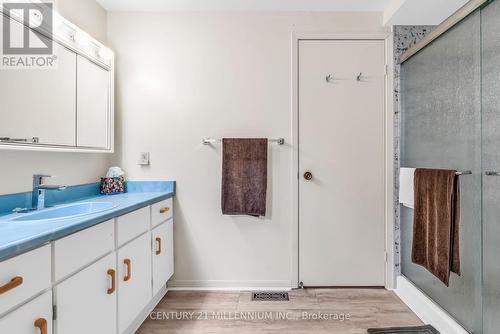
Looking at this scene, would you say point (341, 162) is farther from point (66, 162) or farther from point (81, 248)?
point (66, 162)

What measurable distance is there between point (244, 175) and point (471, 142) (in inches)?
55.7

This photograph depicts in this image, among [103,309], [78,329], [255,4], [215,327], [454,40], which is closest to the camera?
[78,329]

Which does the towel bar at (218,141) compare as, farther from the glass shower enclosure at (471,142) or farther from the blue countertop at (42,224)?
the glass shower enclosure at (471,142)

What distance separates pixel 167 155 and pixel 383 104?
179 centimetres

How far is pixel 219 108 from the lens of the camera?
2.18 meters

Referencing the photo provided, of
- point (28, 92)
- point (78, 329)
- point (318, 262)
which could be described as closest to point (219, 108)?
point (28, 92)

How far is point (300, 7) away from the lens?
2117 millimetres

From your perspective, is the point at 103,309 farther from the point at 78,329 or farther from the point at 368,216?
the point at 368,216

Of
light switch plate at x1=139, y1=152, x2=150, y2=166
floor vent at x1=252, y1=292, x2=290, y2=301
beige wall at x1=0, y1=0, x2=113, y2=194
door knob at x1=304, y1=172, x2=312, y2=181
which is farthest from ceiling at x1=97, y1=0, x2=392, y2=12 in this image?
floor vent at x1=252, y1=292, x2=290, y2=301

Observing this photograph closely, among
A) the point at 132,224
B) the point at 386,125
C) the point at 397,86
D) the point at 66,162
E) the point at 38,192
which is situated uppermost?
the point at 397,86

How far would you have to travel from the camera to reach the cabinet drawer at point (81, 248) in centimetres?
104

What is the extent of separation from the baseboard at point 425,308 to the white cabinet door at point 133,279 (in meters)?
1.82

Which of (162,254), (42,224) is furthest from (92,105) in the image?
(162,254)

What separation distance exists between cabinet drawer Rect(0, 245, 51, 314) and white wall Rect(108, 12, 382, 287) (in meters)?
1.24
